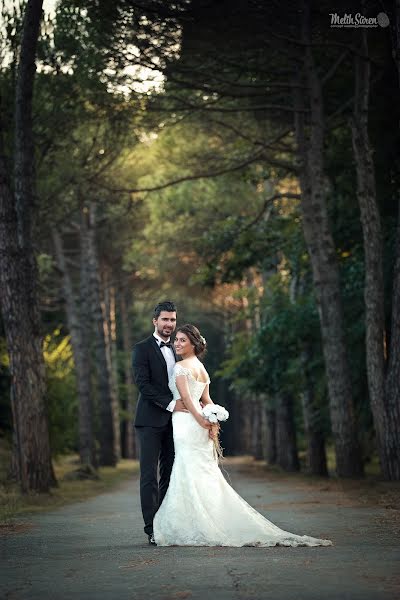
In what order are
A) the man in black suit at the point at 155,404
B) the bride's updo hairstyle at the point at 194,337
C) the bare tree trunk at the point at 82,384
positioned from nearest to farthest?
the man in black suit at the point at 155,404, the bride's updo hairstyle at the point at 194,337, the bare tree trunk at the point at 82,384

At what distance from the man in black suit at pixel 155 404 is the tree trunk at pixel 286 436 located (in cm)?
2315

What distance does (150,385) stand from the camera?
11.1 meters

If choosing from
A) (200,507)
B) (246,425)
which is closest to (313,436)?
(200,507)

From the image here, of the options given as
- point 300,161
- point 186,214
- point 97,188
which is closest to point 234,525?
point 300,161

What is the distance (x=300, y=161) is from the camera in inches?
925

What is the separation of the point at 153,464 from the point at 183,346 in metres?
1.19

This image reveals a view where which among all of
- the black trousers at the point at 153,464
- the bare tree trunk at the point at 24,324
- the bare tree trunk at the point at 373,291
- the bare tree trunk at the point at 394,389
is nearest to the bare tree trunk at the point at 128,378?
the bare tree trunk at the point at 373,291

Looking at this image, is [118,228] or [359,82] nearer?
[359,82]

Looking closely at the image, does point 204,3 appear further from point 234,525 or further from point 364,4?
point 234,525

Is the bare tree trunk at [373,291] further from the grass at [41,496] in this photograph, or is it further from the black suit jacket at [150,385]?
the black suit jacket at [150,385]

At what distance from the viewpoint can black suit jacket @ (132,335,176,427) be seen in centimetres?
1106

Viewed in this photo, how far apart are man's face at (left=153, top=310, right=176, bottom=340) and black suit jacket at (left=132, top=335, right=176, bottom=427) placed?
0.15 metres

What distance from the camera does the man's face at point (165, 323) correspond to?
11.0 metres

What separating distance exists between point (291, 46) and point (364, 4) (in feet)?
10.6
